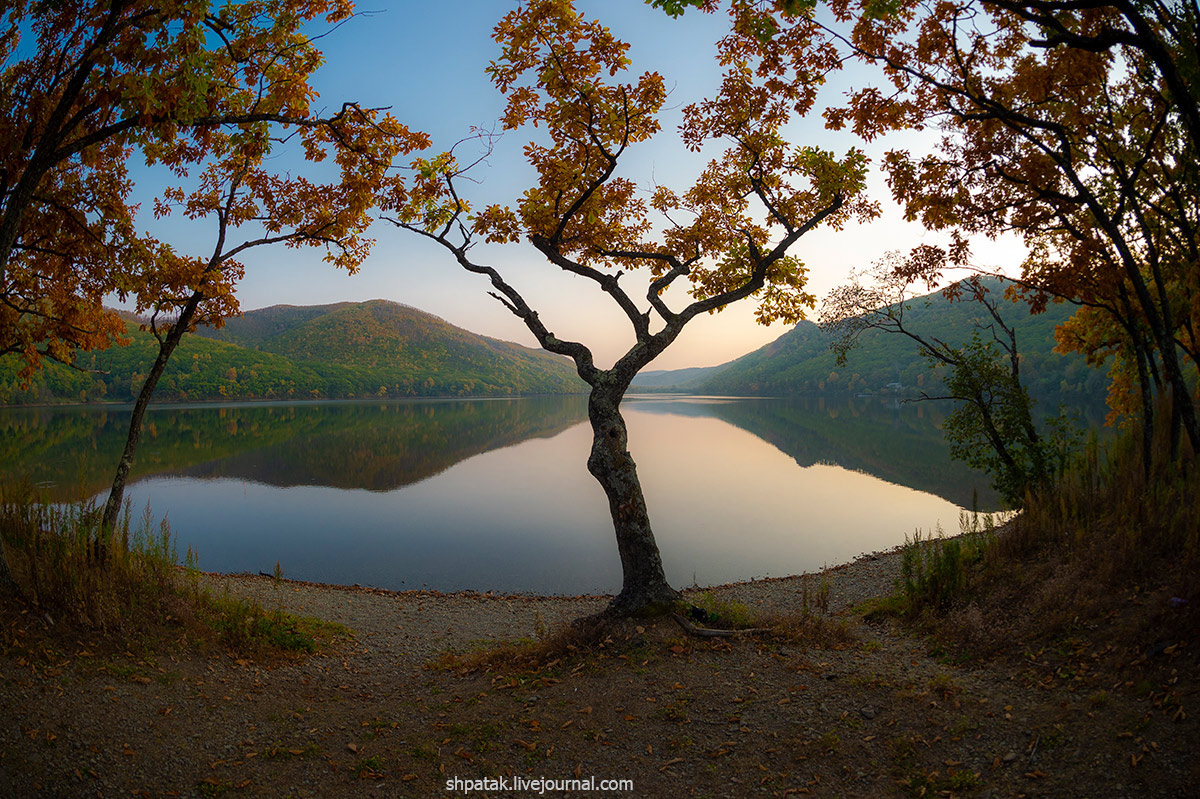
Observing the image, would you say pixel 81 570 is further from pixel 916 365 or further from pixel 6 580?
pixel 916 365

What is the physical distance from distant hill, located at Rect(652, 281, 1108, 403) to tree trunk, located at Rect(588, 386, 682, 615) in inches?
2338

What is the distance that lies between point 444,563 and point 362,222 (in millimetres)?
8926

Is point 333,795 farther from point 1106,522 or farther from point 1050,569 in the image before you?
point 1106,522

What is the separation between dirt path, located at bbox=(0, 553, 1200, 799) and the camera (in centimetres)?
413

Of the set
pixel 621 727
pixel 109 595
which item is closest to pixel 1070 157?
pixel 621 727

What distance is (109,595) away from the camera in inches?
248

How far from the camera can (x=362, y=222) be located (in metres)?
9.17

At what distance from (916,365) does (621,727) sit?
13107cm

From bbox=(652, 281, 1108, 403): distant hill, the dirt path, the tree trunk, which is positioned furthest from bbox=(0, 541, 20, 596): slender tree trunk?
bbox=(652, 281, 1108, 403): distant hill

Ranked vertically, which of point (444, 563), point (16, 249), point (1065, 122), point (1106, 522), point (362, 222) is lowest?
point (444, 563)

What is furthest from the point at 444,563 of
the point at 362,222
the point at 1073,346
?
the point at 1073,346

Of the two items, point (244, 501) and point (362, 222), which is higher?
point (362, 222)

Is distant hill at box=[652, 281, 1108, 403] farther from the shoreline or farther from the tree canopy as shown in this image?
the tree canopy

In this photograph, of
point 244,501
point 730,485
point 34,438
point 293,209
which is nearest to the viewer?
point 293,209
